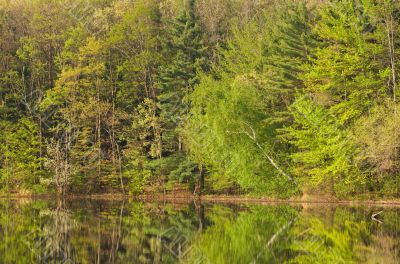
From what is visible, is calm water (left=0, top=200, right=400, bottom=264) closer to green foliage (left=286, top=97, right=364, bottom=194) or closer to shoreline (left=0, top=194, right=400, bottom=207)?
green foliage (left=286, top=97, right=364, bottom=194)

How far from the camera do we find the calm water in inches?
682

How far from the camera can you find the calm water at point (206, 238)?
1733 centimetres

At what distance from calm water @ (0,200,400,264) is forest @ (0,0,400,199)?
32.2ft

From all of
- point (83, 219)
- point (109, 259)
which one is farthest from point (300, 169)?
point (109, 259)

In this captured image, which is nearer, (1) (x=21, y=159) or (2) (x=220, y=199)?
(2) (x=220, y=199)

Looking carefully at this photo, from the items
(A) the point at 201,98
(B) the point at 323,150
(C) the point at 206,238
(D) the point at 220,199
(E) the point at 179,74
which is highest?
(E) the point at 179,74

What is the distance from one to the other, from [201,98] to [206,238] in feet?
82.9

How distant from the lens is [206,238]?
21875mm

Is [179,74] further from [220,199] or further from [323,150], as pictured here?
[323,150]

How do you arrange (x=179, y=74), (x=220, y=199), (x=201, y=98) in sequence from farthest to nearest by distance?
(x=179, y=74)
(x=220, y=199)
(x=201, y=98)

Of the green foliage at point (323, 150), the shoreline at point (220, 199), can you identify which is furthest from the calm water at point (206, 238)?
the shoreline at point (220, 199)

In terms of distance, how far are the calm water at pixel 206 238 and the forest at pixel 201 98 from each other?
980 centimetres

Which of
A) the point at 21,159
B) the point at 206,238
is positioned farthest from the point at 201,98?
the point at 206,238

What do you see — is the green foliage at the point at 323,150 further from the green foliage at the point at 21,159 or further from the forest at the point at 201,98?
the green foliage at the point at 21,159
